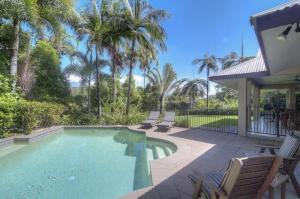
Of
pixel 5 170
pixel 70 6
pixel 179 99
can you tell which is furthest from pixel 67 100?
pixel 179 99

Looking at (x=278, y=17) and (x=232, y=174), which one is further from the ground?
(x=278, y=17)

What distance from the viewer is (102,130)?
13805 mm

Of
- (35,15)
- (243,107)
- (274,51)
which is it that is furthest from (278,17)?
(35,15)

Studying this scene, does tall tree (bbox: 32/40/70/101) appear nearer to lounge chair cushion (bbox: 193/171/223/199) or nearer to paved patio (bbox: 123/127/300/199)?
paved patio (bbox: 123/127/300/199)

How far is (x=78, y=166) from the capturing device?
687 cm

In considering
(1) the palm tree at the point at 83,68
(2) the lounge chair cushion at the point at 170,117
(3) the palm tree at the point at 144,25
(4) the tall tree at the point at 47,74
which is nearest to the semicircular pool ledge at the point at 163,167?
(2) the lounge chair cushion at the point at 170,117

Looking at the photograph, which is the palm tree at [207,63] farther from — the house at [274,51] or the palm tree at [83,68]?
the palm tree at [83,68]

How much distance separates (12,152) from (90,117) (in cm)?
743

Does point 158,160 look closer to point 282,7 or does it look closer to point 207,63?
point 282,7

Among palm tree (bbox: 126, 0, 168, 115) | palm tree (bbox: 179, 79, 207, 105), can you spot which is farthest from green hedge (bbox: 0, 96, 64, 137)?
palm tree (bbox: 179, 79, 207, 105)

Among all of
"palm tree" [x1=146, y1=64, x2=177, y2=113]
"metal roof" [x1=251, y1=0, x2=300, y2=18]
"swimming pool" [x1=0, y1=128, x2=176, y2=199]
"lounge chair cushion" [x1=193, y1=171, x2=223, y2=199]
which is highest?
"palm tree" [x1=146, y1=64, x2=177, y2=113]

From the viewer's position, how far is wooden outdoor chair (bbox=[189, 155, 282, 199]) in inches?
98.3

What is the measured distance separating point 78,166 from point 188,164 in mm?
3385

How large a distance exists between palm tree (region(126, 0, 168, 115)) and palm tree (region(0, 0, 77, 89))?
406cm
